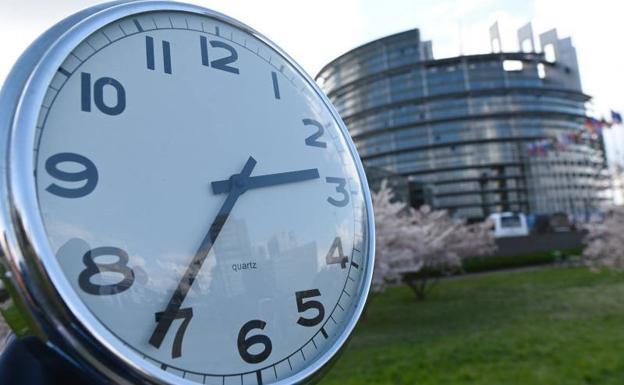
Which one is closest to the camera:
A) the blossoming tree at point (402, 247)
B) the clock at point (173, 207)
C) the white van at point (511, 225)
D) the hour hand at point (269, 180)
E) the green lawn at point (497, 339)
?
the clock at point (173, 207)

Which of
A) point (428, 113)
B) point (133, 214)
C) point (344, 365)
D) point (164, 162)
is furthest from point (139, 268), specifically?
point (428, 113)

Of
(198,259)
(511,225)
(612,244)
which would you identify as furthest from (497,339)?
(511,225)

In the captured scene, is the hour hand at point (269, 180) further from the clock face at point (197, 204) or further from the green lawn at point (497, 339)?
the green lawn at point (497, 339)

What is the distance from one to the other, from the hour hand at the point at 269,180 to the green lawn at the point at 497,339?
1677 millimetres

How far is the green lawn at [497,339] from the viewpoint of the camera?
13.1ft

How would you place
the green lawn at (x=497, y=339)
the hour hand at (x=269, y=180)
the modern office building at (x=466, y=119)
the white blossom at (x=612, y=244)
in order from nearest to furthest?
the hour hand at (x=269, y=180) < the green lawn at (x=497, y=339) < the white blossom at (x=612, y=244) < the modern office building at (x=466, y=119)

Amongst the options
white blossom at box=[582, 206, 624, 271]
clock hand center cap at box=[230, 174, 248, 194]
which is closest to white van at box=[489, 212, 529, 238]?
white blossom at box=[582, 206, 624, 271]

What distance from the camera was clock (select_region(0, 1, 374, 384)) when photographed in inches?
21.9

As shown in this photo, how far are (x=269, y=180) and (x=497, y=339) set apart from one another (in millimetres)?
6012

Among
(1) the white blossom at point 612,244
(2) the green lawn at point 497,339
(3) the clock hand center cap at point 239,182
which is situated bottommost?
(2) the green lawn at point 497,339

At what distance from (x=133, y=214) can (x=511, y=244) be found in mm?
24054

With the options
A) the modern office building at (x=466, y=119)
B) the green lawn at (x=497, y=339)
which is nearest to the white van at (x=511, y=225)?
the green lawn at (x=497, y=339)

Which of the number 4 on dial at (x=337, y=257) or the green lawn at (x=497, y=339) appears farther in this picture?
Answer: the green lawn at (x=497, y=339)

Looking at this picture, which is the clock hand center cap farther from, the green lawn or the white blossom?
the white blossom
